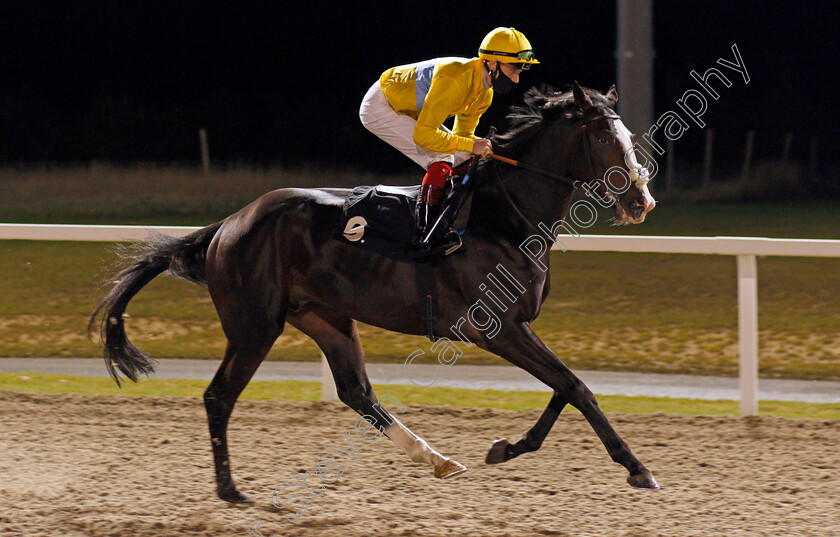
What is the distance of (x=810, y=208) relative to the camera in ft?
51.9

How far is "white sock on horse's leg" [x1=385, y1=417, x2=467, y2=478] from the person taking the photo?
419 centimetres

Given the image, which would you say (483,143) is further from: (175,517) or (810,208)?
(810,208)

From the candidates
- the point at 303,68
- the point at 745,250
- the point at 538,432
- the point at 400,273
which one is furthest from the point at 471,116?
the point at 303,68

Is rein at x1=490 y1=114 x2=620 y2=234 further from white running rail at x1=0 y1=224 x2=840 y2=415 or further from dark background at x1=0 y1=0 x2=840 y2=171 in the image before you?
dark background at x1=0 y1=0 x2=840 y2=171

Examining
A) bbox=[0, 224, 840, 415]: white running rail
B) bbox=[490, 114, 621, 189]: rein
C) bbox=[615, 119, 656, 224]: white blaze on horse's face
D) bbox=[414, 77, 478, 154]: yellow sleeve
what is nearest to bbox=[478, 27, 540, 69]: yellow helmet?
bbox=[414, 77, 478, 154]: yellow sleeve

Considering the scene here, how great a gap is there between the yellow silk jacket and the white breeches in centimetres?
4

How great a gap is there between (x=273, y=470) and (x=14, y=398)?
222cm

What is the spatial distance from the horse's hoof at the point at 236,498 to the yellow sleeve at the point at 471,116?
1745 millimetres

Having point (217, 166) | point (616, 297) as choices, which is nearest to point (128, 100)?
point (217, 166)

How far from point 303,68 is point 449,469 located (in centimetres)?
1917

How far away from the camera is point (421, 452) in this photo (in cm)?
430

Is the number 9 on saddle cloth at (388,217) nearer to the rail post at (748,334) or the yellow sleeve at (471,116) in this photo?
the yellow sleeve at (471,116)

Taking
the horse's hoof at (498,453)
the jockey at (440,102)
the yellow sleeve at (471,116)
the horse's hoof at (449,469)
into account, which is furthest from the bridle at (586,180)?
the horse's hoof at (449,469)

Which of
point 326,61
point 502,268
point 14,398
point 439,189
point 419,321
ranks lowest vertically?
point 14,398
